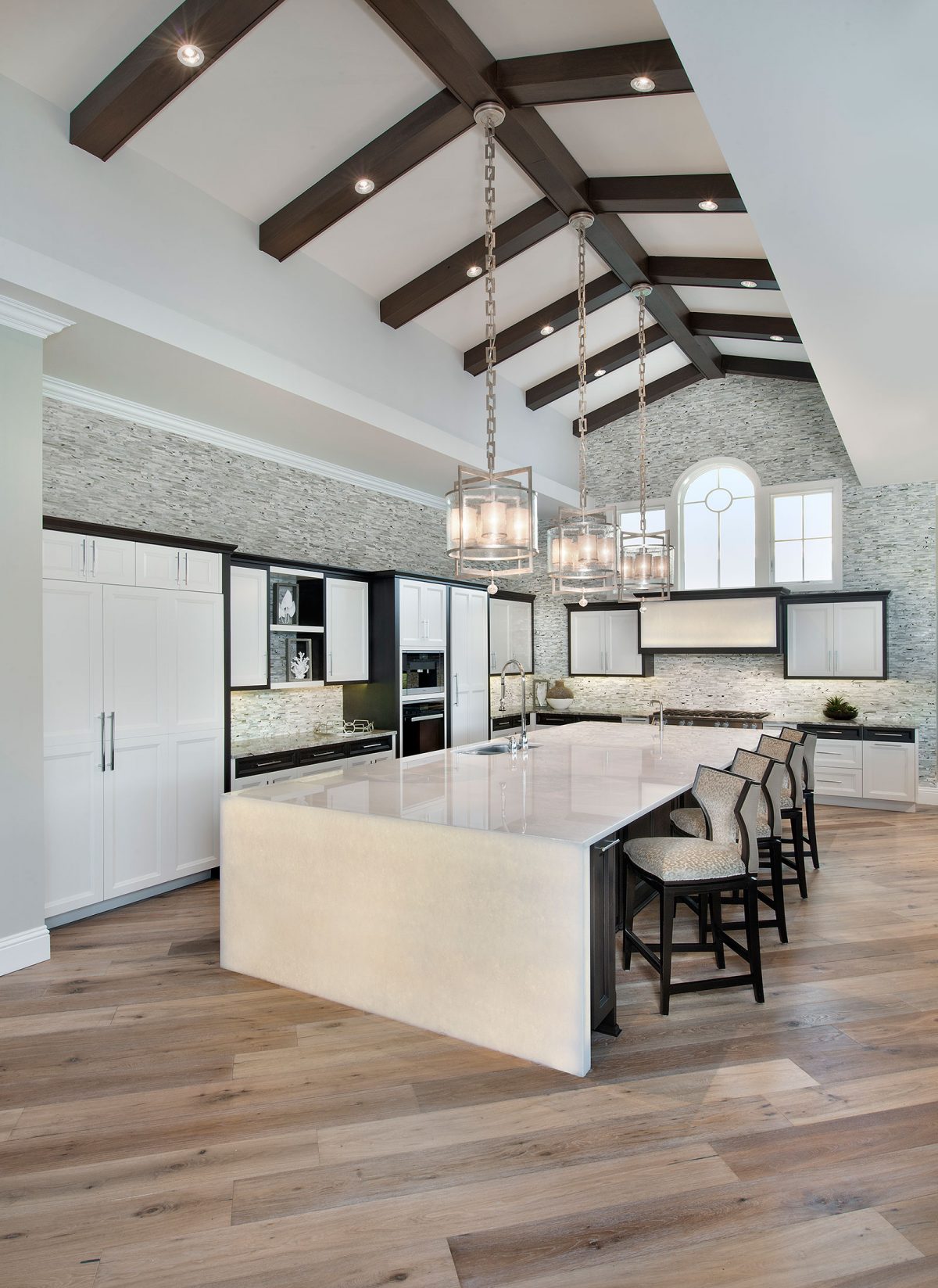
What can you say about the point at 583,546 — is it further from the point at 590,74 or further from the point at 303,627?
the point at 303,627

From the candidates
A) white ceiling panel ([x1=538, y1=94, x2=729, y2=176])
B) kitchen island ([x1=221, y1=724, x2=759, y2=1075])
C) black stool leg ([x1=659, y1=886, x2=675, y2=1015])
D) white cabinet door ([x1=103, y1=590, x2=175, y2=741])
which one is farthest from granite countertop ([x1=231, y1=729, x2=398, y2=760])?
white ceiling panel ([x1=538, y1=94, x2=729, y2=176])

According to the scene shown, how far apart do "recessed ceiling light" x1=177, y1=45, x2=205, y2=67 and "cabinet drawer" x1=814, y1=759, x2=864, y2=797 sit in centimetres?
697

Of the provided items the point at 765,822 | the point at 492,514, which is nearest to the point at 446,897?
the point at 492,514

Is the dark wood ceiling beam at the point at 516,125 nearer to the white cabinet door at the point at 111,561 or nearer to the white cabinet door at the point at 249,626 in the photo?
the white cabinet door at the point at 111,561

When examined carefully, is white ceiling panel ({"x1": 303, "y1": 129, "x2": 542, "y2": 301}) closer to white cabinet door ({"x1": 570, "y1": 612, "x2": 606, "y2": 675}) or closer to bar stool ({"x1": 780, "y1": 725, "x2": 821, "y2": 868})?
bar stool ({"x1": 780, "y1": 725, "x2": 821, "y2": 868})

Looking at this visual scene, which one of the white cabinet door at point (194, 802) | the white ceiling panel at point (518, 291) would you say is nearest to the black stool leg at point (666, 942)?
the white cabinet door at point (194, 802)

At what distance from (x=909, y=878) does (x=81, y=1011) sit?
4.84m

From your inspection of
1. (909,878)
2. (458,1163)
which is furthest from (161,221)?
(909,878)

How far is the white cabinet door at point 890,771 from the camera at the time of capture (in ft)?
22.1

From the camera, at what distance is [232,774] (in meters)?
5.02

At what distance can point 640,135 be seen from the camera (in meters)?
4.20

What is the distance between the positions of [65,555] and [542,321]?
14.3 feet

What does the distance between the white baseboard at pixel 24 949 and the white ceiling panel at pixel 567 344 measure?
5.90 metres

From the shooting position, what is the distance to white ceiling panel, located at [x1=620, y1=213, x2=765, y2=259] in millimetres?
5043
